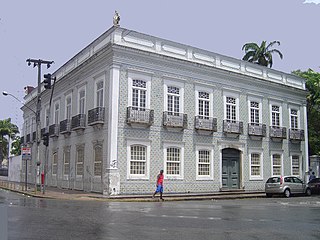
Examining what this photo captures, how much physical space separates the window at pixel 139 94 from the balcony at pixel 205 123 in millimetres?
4011

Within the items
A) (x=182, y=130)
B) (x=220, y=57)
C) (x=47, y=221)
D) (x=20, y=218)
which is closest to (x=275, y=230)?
(x=47, y=221)

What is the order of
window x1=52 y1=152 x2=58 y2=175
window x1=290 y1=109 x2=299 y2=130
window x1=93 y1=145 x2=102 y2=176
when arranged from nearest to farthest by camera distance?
1. window x1=93 y1=145 x2=102 y2=176
2. window x1=52 y1=152 x2=58 y2=175
3. window x1=290 y1=109 x2=299 y2=130

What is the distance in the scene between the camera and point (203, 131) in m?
26.4

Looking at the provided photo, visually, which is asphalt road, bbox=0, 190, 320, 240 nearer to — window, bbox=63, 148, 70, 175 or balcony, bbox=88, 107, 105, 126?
balcony, bbox=88, 107, 105, 126

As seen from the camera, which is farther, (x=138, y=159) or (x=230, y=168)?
(x=230, y=168)

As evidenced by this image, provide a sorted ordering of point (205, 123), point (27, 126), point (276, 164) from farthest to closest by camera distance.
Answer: point (27, 126)
point (276, 164)
point (205, 123)

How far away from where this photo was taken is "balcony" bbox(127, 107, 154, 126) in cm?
2300

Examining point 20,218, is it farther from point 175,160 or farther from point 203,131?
point 203,131

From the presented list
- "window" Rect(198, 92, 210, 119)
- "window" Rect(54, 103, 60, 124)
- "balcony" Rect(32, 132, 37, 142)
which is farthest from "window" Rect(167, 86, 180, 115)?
"balcony" Rect(32, 132, 37, 142)

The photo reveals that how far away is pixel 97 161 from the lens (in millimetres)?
24422

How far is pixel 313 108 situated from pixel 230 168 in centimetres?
1285

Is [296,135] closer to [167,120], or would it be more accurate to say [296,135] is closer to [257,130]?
[257,130]

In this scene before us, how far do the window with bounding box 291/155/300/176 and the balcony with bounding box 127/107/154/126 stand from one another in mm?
14646

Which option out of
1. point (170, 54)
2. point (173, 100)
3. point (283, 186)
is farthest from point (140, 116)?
point (283, 186)
